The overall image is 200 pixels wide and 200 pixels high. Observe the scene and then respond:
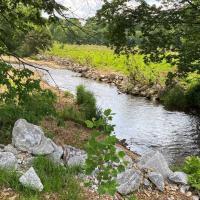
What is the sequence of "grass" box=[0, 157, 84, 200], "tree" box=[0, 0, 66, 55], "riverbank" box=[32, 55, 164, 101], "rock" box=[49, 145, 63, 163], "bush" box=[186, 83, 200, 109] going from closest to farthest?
1. "grass" box=[0, 157, 84, 200]
2. "rock" box=[49, 145, 63, 163]
3. "tree" box=[0, 0, 66, 55]
4. "bush" box=[186, 83, 200, 109]
5. "riverbank" box=[32, 55, 164, 101]

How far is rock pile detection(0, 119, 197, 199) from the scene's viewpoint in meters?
9.06

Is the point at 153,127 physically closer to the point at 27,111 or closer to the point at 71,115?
the point at 71,115

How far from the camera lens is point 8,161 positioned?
8.75 meters

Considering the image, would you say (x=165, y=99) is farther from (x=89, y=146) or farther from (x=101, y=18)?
(x=89, y=146)

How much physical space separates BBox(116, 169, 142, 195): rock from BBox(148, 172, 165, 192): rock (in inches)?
13.0

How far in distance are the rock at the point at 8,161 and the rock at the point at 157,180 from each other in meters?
3.01

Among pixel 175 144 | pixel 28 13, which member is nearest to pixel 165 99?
A: pixel 175 144

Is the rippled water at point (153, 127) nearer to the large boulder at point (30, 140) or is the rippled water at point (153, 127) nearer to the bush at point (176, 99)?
the bush at point (176, 99)

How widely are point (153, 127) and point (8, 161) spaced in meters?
15.2

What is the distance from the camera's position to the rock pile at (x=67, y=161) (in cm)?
906

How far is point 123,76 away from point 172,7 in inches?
1104

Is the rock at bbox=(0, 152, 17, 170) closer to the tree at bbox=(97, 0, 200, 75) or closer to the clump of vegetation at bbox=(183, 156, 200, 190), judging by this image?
the clump of vegetation at bbox=(183, 156, 200, 190)

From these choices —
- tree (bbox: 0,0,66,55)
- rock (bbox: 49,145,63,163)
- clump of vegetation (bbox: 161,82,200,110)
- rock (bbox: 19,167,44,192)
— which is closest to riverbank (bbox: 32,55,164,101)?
clump of vegetation (bbox: 161,82,200,110)

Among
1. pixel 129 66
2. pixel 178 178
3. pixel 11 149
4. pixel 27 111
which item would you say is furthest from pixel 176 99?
pixel 11 149
